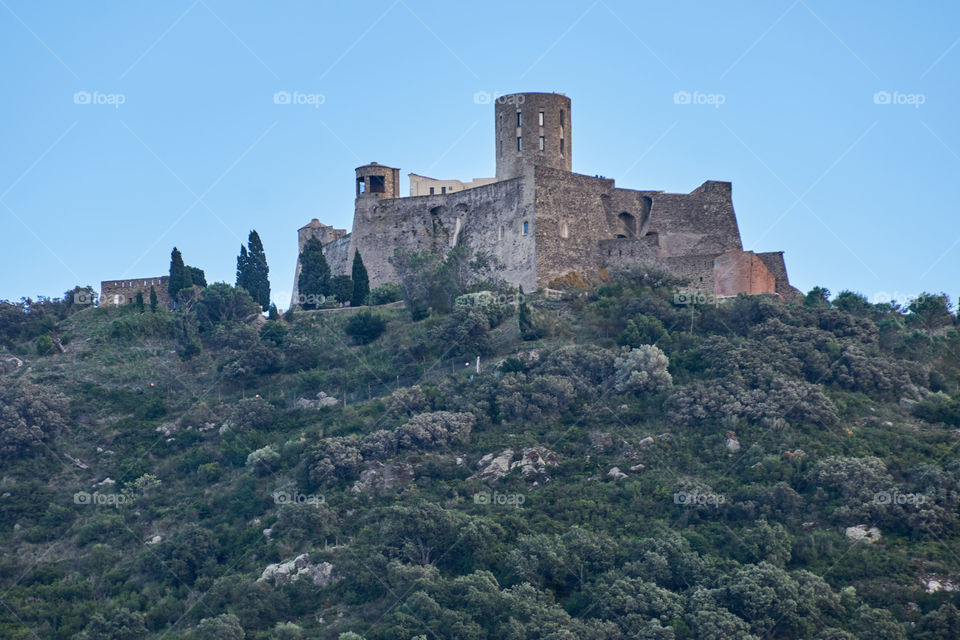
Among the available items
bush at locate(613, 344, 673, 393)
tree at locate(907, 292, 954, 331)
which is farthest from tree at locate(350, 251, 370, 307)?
tree at locate(907, 292, 954, 331)

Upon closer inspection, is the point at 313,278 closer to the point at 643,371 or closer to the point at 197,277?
the point at 197,277

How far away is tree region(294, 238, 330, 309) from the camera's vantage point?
59594 millimetres

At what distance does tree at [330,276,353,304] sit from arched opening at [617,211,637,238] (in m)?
12.3

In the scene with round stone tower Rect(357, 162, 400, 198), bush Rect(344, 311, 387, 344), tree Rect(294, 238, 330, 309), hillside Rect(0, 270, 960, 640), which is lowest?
hillside Rect(0, 270, 960, 640)

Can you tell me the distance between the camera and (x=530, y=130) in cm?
5753

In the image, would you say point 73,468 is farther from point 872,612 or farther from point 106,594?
point 872,612

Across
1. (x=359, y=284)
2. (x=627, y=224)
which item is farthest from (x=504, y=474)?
(x=627, y=224)

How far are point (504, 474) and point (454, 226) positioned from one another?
20619 mm

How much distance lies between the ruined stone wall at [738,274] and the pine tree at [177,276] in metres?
24.0

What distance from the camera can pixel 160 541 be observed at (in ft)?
132

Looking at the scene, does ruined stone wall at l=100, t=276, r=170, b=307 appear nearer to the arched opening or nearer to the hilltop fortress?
the hilltop fortress

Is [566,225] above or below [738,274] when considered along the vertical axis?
above

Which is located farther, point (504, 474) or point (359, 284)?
point (359, 284)

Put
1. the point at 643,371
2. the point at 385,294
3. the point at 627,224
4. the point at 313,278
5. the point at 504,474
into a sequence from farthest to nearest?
the point at 313,278 → the point at 627,224 → the point at 385,294 → the point at 643,371 → the point at 504,474
